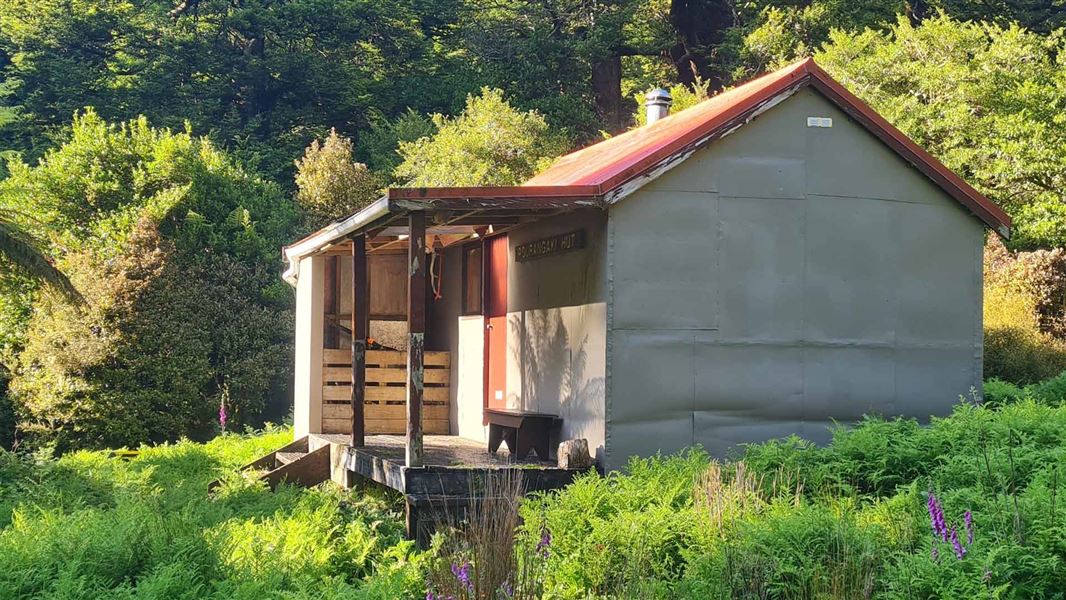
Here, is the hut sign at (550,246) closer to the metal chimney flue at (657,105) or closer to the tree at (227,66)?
Answer: the metal chimney flue at (657,105)

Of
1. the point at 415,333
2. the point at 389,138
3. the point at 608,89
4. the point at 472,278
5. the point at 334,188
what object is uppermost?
the point at 608,89

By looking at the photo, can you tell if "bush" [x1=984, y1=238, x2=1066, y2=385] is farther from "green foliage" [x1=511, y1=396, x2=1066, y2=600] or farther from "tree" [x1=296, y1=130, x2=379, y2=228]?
"tree" [x1=296, y1=130, x2=379, y2=228]

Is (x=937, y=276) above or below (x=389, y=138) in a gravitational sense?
below

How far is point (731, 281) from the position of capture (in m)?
11.8

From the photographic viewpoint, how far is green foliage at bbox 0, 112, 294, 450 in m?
22.9

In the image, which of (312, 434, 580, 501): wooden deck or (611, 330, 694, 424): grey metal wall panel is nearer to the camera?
(312, 434, 580, 501): wooden deck

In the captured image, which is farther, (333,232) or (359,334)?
(359,334)

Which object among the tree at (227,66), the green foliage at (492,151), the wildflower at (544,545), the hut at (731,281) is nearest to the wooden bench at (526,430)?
the hut at (731,281)

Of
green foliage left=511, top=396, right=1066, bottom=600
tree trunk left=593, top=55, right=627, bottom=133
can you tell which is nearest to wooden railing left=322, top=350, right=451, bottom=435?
green foliage left=511, top=396, right=1066, bottom=600

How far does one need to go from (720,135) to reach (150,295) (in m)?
15.0

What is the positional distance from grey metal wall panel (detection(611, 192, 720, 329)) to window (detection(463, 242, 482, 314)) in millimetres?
4446

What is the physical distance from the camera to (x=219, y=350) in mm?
25000

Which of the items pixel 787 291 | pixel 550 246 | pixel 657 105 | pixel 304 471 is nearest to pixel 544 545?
pixel 787 291

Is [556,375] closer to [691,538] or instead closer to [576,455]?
[576,455]
